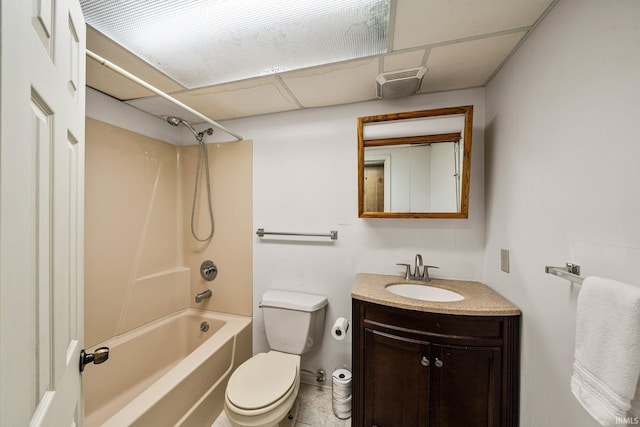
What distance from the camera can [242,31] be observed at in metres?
1.07

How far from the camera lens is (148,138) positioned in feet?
6.18

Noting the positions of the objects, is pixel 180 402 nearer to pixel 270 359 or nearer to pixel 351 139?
pixel 270 359

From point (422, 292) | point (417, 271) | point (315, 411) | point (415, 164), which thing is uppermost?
point (415, 164)

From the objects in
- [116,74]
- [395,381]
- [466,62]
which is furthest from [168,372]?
[466,62]

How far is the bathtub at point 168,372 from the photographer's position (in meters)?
1.18

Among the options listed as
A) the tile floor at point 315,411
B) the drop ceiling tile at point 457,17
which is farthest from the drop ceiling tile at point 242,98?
the tile floor at point 315,411

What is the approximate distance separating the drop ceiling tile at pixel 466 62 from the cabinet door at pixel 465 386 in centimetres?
146

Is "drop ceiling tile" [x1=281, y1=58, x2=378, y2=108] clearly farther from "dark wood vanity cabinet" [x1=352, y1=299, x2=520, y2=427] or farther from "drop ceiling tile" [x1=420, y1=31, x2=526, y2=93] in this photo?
"dark wood vanity cabinet" [x1=352, y1=299, x2=520, y2=427]

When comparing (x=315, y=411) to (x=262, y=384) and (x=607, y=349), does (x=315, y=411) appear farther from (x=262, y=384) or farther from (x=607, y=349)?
(x=607, y=349)

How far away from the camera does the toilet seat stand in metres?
1.14

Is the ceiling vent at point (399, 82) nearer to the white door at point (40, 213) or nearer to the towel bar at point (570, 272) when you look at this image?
the towel bar at point (570, 272)

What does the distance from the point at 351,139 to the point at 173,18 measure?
1.17 meters

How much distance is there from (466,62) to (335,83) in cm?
72

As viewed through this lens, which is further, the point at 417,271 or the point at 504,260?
the point at 417,271
